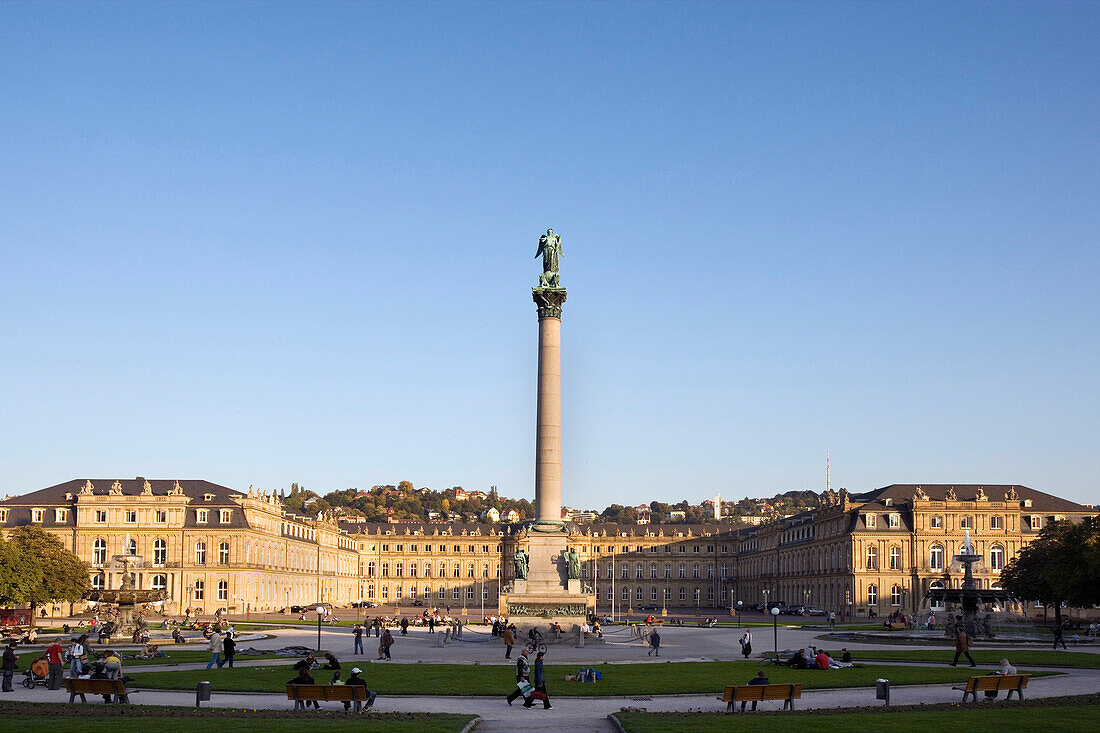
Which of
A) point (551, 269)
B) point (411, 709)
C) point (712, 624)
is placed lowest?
point (712, 624)

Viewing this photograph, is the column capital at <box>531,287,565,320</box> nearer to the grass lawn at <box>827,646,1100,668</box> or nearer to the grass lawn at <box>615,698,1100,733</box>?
the grass lawn at <box>827,646,1100,668</box>

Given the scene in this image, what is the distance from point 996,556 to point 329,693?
130 metres

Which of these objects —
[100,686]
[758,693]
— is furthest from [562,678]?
[100,686]

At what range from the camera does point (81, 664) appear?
42656mm

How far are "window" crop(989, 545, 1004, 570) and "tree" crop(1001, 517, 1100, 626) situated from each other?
38774mm

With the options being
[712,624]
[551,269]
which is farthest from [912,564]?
[551,269]

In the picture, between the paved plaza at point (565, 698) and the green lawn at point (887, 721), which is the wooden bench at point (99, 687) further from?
the green lawn at point (887, 721)

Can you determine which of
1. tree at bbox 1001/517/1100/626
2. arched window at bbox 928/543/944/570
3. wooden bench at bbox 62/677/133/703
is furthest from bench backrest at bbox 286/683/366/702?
arched window at bbox 928/543/944/570

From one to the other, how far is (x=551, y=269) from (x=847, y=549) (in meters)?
85.7

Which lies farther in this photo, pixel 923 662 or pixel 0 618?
pixel 0 618

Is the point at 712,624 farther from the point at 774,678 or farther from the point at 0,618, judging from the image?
the point at 774,678

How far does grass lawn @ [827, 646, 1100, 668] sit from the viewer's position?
5403cm

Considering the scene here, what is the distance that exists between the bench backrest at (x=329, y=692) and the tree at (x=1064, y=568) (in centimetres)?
5778

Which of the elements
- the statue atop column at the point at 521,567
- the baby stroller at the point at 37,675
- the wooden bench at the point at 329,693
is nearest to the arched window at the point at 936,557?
the statue atop column at the point at 521,567
